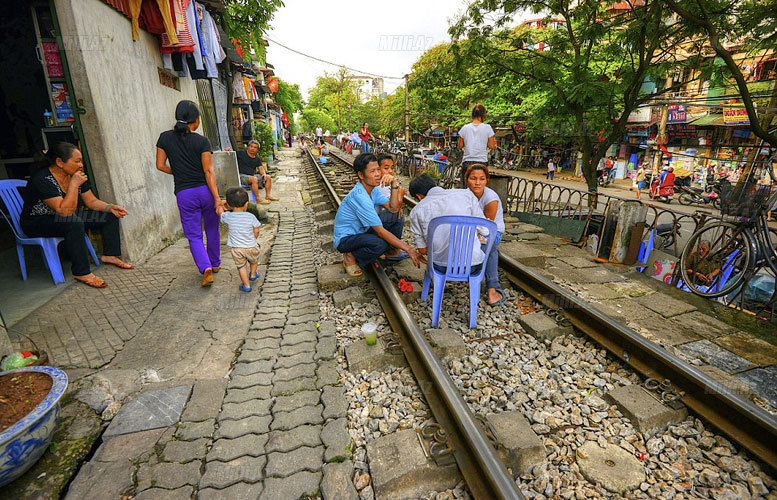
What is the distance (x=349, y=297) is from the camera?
13.5 feet

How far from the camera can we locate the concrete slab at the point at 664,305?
12.7 feet

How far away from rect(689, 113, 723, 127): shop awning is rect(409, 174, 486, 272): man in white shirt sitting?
20.5 metres

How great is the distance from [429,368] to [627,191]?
21530mm

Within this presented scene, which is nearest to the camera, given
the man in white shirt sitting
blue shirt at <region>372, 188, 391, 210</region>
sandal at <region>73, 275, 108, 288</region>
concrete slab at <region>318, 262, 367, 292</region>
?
the man in white shirt sitting

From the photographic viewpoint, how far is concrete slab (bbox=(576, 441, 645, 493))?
1962 mm

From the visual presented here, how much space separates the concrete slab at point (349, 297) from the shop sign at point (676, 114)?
72.1 ft

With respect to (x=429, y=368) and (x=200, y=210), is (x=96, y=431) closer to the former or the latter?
(x=429, y=368)

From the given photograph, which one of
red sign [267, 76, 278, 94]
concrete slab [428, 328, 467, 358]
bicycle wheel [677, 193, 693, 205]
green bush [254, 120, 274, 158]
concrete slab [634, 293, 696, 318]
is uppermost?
red sign [267, 76, 278, 94]

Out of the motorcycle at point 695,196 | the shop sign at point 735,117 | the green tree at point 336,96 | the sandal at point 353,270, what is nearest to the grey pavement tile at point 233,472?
the sandal at point 353,270

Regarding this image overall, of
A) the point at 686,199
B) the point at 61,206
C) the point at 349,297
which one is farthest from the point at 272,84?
the point at 349,297

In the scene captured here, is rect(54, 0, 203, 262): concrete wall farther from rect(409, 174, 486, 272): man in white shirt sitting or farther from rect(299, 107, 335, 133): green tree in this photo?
rect(299, 107, 335, 133): green tree

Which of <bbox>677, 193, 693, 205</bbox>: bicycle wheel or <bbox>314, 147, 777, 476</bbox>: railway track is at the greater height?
<bbox>314, 147, 777, 476</bbox>: railway track

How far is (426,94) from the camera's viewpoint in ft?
28.2

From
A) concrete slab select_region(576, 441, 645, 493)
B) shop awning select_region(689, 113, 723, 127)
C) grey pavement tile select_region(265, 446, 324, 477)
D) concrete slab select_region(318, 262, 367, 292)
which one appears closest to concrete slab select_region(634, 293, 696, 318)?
concrete slab select_region(576, 441, 645, 493)
